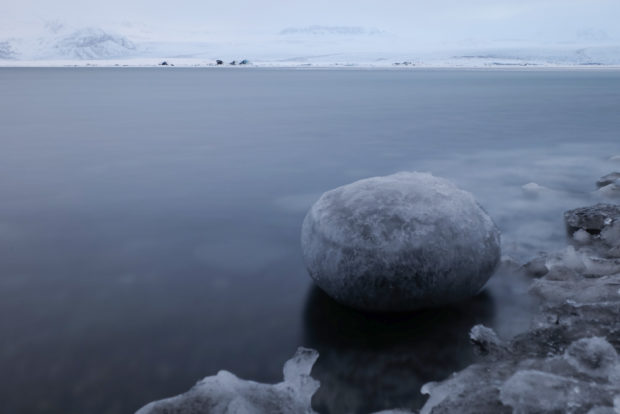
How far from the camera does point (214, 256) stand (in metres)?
5.62

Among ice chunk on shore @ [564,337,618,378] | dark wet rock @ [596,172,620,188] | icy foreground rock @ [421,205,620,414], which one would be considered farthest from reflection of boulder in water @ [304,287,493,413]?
dark wet rock @ [596,172,620,188]

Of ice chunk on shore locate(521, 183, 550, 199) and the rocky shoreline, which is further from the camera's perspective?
ice chunk on shore locate(521, 183, 550, 199)

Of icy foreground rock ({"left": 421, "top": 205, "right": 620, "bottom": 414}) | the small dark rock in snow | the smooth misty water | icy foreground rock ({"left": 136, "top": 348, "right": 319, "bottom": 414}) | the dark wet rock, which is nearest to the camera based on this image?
icy foreground rock ({"left": 421, "top": 205, "right": 620, "bottom": 414})

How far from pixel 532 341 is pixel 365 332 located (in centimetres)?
125

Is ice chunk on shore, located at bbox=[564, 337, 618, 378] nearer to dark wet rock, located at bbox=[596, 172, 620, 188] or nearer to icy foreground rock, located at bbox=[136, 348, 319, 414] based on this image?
icy foreground rock, located at bbox=[136, 348, 319, 414]

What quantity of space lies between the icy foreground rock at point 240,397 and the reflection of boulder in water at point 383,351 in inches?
4.3

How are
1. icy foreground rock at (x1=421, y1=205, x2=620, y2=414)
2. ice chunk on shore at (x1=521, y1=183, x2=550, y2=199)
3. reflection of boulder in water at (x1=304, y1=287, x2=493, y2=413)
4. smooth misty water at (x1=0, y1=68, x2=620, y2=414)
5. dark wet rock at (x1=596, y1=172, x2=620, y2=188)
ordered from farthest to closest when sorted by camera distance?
dark wet rock at (x1=596, y1=172, x2=620, y2=188), ice chunk on shore at (x1=521, y1=183, x2=550, y2=199), smooth misty water at (x1=0, y1=68, x2=620, y2=414), reflection of boulder in water at (x1=304, y1=287, x2=493, y2=413), icy foreground rock at (x1=421, y1=205, x2=620, y2=414)

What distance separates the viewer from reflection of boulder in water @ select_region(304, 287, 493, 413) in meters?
3.32

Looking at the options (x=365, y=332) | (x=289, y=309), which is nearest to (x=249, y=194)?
(x=289, y=309)

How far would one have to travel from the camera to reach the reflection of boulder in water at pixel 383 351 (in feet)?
10.9

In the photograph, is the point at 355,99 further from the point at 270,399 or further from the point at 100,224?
the point at 270,399

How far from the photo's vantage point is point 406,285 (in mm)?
3742

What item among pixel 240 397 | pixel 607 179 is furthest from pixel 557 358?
pixel 607 179

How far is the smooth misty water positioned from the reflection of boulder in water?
13mm
